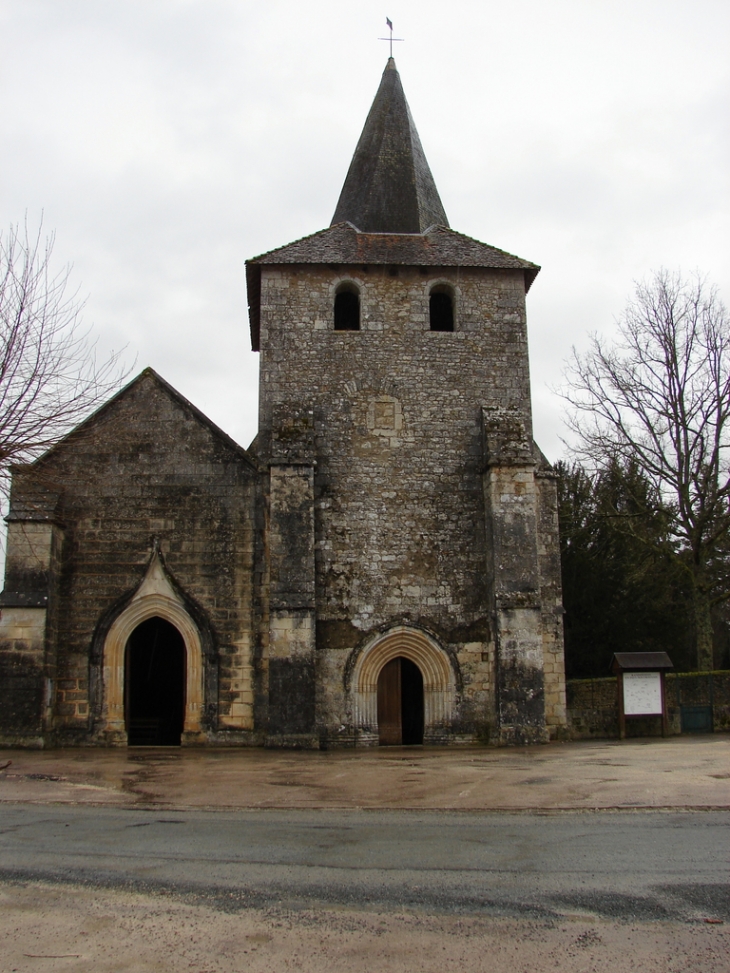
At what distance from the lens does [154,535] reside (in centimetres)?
1691

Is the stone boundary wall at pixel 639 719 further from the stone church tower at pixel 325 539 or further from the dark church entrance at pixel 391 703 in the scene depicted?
the dark church entrance at pixel 391 703

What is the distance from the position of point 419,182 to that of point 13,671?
1382 cm

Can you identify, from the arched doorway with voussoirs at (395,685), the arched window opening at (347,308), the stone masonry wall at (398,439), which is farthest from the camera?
the arched window opening at (347,308)

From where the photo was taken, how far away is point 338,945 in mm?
4977

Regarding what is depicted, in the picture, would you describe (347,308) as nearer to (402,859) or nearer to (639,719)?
(639,719)

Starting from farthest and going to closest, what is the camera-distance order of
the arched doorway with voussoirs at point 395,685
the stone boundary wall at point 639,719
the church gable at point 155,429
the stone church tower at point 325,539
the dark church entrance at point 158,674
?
the dark church entrance at point 158,674
the stone boundary wall at point 639,719
the church gable at point 155,429
the arched doorway with voussoirs at point 395,685
the stone church tower at point 325,539

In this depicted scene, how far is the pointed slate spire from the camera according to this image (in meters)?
20.2

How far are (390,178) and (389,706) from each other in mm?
11959

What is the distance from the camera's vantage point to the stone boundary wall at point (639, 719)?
1858 centimetres

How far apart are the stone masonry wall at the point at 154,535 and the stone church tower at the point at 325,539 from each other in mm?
39

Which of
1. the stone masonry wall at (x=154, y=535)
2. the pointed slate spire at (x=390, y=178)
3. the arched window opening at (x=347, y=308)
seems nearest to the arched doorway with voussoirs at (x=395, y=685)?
the stone masonry wall at (x=154, y=535)

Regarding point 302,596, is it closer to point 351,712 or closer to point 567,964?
point 351,712

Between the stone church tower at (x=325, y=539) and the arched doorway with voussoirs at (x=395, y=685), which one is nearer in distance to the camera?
the stone church tower at (x=325, y=539)

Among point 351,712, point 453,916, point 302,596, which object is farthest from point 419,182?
point 453,916
